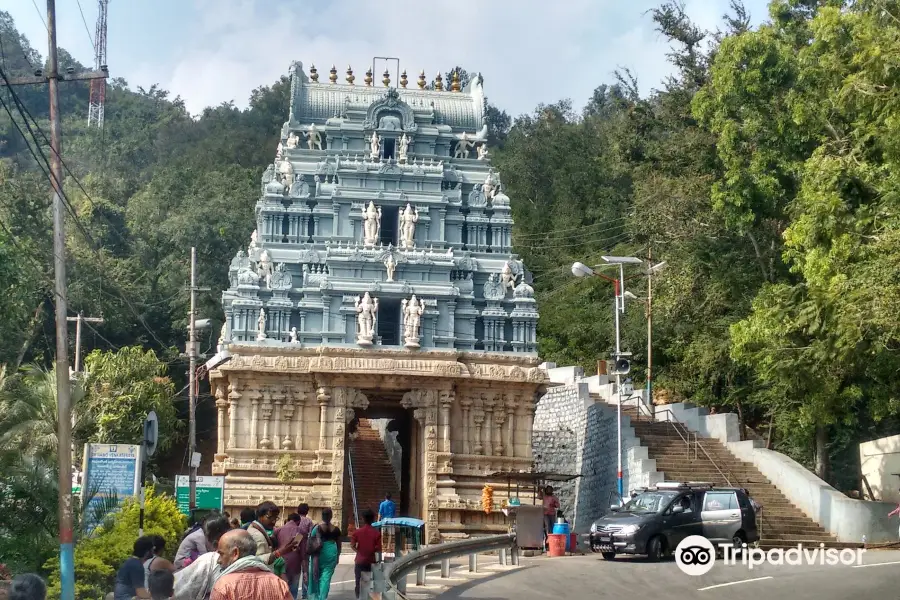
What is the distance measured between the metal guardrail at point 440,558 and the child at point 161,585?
5.53 meters

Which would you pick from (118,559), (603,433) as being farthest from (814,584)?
(603,433)

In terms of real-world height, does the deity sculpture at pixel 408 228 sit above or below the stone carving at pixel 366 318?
above

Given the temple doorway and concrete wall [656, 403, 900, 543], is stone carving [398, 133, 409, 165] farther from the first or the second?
concrete wall [656, 403, 900, 543]

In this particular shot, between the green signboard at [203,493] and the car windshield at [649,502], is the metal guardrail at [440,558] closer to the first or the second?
the car windshield at [649,502]

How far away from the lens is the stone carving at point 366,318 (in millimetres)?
36328

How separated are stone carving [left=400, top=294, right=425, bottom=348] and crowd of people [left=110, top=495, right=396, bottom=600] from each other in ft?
56.9

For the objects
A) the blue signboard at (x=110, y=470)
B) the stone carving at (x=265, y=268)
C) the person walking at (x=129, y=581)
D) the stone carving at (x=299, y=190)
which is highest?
the stone carving at (x=299, y=190)

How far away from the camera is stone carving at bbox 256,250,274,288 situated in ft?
123

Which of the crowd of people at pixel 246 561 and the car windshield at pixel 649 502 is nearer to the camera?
the crowd of people at pixel 246 561

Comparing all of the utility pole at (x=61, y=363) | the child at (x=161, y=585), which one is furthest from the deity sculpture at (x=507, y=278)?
the child at (x=161, y=585)

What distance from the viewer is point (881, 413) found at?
107 ft

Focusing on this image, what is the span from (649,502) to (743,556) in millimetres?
2121

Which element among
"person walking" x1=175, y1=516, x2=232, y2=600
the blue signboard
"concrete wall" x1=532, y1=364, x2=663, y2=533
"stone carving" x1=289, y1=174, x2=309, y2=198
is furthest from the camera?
"stone carving" x1=289, y1=174, x2=309, y2=198

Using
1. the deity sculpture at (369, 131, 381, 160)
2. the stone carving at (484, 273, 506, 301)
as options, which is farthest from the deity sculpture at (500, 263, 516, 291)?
the deity sculpture at (369, 131, 381, 160)
